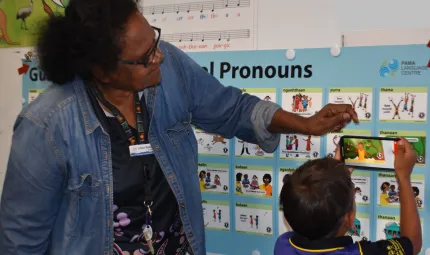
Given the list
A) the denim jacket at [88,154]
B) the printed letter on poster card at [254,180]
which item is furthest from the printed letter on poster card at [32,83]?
the printed letter on poster card at [254,180]

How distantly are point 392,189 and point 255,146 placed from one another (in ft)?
1.37

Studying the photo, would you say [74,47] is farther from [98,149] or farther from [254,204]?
[254,204]

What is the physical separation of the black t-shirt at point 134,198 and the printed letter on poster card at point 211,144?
286mm

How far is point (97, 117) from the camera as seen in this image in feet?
3.70

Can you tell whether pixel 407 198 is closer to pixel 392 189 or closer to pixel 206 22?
pixel 392 189

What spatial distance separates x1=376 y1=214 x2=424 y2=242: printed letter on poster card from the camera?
1208mm

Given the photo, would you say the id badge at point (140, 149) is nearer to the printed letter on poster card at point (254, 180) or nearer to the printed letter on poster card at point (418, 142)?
the printed letter on poster card at point (254, 180)

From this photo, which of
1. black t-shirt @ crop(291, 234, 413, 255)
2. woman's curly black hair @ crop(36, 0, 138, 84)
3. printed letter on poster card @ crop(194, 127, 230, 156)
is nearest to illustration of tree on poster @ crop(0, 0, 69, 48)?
woman's curly black hair @ crop(36, 0, 138, 84)

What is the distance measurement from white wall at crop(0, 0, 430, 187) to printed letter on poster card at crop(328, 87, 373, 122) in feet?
0.44

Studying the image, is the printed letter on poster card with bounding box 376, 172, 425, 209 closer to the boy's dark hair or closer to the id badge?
the boy's dark hair

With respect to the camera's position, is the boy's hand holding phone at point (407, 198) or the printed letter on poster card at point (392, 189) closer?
the boy's hand holding phone at point (407, 198)

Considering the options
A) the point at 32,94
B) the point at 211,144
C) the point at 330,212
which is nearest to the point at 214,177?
the point at 211,144

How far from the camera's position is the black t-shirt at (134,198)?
3.73 ft

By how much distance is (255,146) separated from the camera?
53.8 inches
